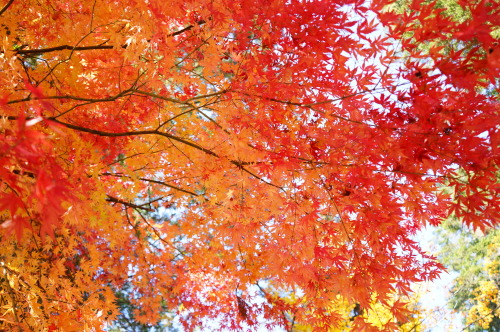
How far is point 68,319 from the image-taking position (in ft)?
9.78

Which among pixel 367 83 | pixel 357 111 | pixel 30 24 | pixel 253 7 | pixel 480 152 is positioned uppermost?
pixel 30 24

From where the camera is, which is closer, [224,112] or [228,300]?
[224,112]

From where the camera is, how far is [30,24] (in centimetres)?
404

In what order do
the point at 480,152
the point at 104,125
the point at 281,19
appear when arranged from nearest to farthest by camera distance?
1. the point at 480,152
2. the point at 281,19
3. the point at 104,125

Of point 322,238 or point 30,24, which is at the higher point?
point 30,24

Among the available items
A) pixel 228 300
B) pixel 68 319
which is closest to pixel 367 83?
pixel 68 319

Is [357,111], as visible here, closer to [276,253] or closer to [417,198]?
[417,198]

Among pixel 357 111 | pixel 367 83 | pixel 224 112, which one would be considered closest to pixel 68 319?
pixel 224 112

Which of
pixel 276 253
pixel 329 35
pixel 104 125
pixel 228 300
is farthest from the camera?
pixel 228 300

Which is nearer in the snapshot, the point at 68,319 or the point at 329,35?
the point at 329,35

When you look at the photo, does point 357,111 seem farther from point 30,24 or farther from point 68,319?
point 30,24

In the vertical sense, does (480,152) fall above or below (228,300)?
below

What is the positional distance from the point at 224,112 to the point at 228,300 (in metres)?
3.92

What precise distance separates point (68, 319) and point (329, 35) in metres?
2.98
